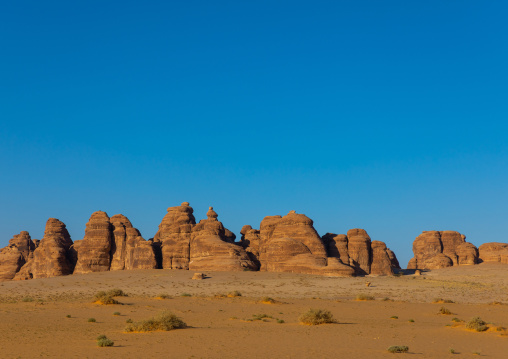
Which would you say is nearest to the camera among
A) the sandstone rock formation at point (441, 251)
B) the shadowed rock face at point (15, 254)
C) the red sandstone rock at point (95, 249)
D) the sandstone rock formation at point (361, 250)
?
the red sandstone rock at point (95, 249)

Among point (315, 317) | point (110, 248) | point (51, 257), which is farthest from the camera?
point (110, 248)

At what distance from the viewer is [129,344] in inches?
783

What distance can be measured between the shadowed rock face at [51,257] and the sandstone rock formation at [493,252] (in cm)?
8430

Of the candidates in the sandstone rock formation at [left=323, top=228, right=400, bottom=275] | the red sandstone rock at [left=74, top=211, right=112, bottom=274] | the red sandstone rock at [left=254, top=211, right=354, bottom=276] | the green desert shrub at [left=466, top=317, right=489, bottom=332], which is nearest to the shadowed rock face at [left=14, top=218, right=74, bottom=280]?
the red sandstone rock at [left=74, top=211, right=112, bottom=274]

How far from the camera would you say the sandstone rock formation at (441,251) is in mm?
105438

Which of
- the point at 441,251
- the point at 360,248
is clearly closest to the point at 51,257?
the point at 360,248

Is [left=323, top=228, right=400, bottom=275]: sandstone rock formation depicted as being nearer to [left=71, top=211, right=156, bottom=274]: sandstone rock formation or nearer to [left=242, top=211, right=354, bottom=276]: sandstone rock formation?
[left=242, top=211, right=354, bottom=276]: sandstone rock formation

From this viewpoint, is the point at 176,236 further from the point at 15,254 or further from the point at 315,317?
the point at 315,317

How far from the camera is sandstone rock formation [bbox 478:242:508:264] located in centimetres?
10675

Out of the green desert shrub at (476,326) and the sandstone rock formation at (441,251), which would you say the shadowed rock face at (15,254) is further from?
the sandstone rock formation at (441,251)

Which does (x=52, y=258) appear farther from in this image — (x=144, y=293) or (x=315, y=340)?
(x=315, y=340)

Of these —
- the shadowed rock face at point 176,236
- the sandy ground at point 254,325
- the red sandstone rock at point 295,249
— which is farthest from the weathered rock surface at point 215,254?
the sandy ground at point 254,325

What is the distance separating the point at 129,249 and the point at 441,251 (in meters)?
74.3

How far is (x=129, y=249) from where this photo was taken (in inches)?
2943
